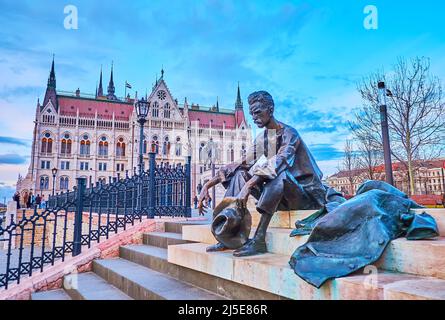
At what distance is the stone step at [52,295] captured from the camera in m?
4.05

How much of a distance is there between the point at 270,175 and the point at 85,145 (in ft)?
231

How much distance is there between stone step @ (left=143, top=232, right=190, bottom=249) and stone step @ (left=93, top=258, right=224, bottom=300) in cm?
61

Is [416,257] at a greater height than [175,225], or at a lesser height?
greater

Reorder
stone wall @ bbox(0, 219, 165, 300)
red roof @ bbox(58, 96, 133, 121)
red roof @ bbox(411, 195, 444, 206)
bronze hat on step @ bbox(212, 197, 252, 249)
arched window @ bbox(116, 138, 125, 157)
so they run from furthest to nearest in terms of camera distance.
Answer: red roof @ bbox(58, 96, 133, 121)
arched window @ bbox(116, 138, 125, 157)
red roof @ bbox(411, 195, 444, 206)
stone wall @ bbox(0, 219, 165, 300)
bronze hat on step @ bbox(212, 197, 252, 249)

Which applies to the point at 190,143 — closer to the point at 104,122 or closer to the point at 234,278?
the point at 104,122

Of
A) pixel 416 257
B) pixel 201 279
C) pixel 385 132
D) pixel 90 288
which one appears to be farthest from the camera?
pixel 385 132

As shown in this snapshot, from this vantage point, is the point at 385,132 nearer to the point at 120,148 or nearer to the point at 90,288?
the point at 90,288

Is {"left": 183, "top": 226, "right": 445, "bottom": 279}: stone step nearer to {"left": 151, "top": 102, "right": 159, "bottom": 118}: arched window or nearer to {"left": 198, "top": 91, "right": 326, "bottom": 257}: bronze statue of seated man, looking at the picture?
{"left": 198, "top": 91, "right": 326, "bottom": 257}: bronze statue of seated man

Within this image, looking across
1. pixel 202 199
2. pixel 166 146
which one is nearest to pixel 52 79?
pixel 166 146

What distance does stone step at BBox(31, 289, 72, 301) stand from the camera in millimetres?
4047

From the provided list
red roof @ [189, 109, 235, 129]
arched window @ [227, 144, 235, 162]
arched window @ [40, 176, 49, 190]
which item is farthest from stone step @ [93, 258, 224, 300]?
red roof @ [189, 109, 235, 129]

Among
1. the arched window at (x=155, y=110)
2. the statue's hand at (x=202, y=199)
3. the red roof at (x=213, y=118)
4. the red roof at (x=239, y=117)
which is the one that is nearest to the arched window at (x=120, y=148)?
the arched window at (x=155, y=110)

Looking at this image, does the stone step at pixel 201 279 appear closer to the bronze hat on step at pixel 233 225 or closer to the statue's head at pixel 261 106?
the bronze hat on step at pixel 233 225

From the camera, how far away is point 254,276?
7.75 ft
